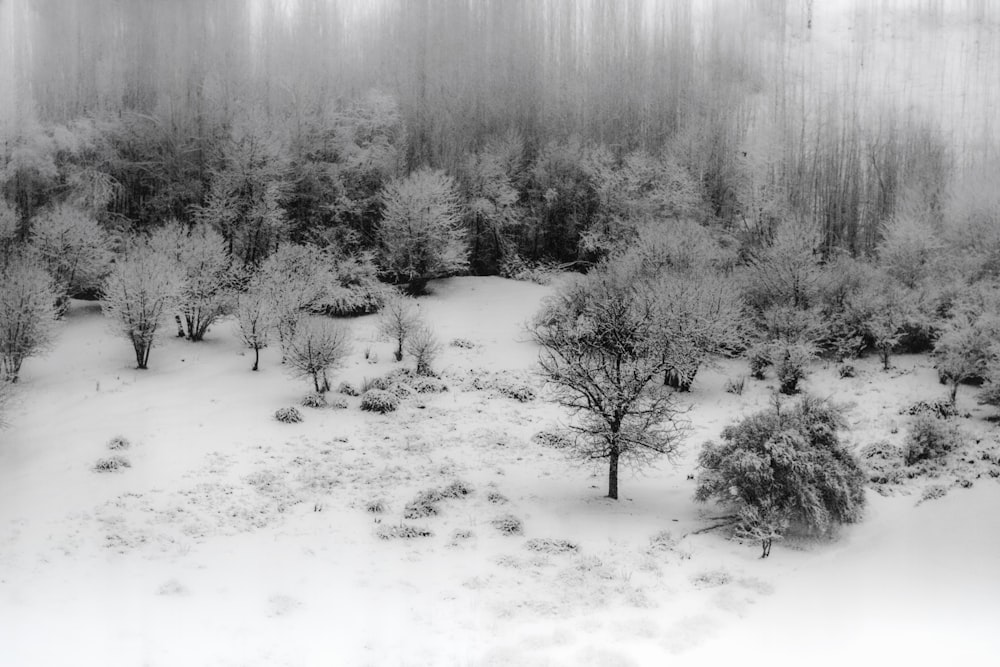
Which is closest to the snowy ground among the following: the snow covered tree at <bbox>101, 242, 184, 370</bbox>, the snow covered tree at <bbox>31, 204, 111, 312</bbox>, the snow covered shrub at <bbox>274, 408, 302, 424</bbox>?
the snow covered shrub at <bbox>274, 408, 302, 424</bbox>

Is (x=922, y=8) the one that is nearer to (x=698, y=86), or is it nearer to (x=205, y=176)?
(x=698, y=86)

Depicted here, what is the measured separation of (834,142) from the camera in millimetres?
56406

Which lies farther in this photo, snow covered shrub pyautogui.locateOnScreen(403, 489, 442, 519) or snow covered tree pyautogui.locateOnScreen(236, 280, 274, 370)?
snow covered tree pyautogui.locateOnScreen(236, 280, 274, 370)

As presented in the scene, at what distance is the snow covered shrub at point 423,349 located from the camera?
32688 mm

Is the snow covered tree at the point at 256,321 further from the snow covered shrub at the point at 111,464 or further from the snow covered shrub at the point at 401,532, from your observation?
the snow covered shrub at the point at 401,532

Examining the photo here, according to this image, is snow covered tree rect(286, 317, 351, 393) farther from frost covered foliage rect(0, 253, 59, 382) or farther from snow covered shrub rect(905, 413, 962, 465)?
snow covered shrub rect(905, 413, 962, 465)

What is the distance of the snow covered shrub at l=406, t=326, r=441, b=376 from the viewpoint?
32.7 m

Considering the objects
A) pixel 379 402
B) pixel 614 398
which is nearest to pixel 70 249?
pixel 379 402

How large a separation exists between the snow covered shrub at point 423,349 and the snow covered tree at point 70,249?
19.5 metres

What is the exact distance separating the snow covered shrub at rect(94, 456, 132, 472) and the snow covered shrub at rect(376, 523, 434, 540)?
8627 millimetres

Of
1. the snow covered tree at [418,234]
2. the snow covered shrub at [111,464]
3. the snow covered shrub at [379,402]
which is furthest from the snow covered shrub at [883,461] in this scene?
the snow covered tree at [418,234]

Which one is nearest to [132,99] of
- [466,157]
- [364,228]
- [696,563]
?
Answer: [364,228]

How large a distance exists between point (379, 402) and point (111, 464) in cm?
1001

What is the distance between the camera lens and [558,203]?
185 ft
